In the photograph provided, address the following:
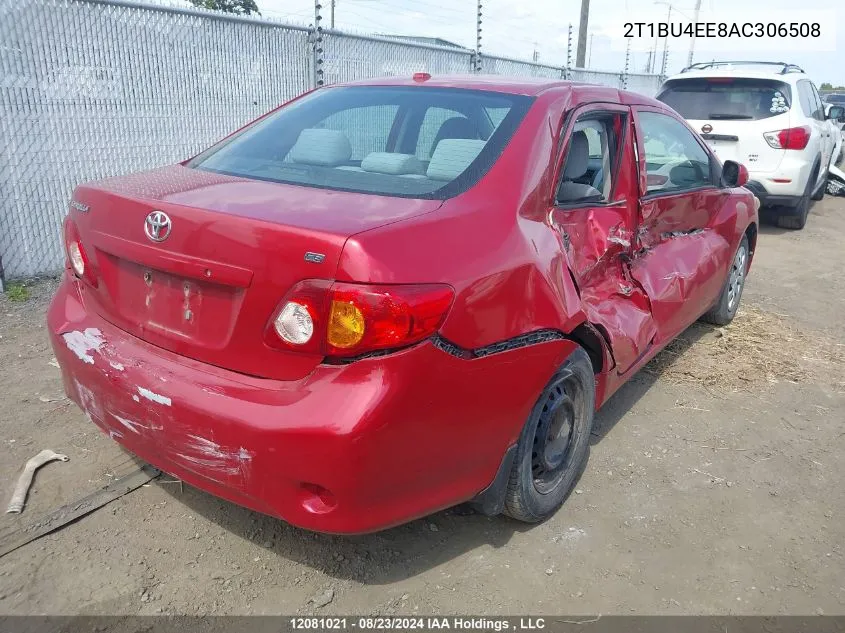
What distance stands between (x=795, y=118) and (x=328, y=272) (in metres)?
8.26

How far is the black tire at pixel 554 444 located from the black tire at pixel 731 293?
2.48 meters

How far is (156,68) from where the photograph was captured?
20.2 ft

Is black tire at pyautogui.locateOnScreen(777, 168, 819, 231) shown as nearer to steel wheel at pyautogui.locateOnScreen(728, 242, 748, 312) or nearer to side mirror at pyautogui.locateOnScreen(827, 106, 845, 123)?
side mirror at pyautogui.locateOnScreen(827, 106, 845, 123)

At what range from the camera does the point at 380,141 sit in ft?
10.0

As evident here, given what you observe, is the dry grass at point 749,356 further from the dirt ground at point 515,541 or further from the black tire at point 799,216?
the black tire at point 799,216

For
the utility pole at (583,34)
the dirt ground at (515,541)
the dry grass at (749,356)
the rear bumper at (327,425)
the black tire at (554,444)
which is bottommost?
the dirt ground at (515,541)

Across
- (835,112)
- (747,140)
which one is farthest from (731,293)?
(835,112)

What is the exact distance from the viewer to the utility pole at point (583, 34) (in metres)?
20.2

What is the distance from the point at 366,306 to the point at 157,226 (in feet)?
2.50

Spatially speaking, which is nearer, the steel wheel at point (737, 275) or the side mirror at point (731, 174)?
the side mirror at point (731, 174)

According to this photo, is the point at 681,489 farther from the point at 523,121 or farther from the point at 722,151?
the point at 722,151

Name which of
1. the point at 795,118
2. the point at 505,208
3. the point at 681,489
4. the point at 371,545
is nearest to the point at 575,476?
the point at 681,489

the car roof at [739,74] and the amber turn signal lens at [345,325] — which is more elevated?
the car roof at [739,74]

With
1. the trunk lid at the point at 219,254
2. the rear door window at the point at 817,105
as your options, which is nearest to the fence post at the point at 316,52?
the trunk lid at the point at 219,254
